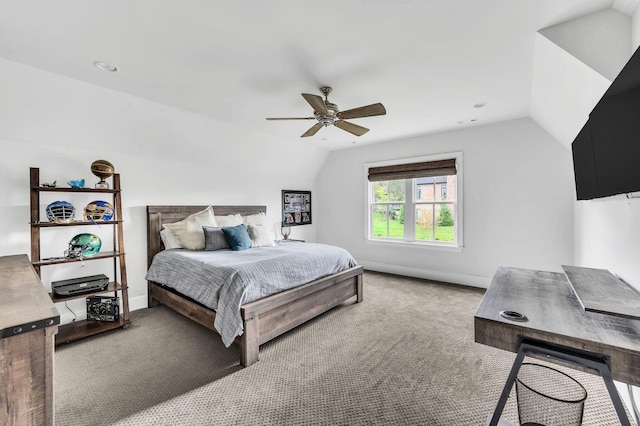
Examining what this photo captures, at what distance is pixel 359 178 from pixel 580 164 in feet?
12.0

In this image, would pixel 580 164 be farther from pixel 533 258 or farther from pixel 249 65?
pixel 249 65

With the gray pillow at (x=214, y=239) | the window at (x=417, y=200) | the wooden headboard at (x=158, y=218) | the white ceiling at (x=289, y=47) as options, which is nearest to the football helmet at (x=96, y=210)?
the wooden headboard at (x=158, y=218)

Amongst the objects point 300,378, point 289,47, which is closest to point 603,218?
point 300,378

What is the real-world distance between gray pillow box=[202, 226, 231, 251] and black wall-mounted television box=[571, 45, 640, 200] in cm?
363

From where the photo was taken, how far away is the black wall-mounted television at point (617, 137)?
1.12 metres

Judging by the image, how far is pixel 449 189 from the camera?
466cm

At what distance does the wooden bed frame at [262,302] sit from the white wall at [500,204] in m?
1.78

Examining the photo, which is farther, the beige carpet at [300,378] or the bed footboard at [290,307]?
the bed footboard at [290,307]

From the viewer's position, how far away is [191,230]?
3705 mm

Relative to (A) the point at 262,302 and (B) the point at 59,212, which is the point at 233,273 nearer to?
(A) the point at 262,302

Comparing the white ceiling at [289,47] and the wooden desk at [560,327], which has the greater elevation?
the white ceiling at [289,47]

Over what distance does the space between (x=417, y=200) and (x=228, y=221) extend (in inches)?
128

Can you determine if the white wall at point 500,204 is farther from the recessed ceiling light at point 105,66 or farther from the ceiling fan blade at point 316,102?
the recessed ceiling light at point 105,66

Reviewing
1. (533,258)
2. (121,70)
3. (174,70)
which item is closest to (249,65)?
(174,70)
